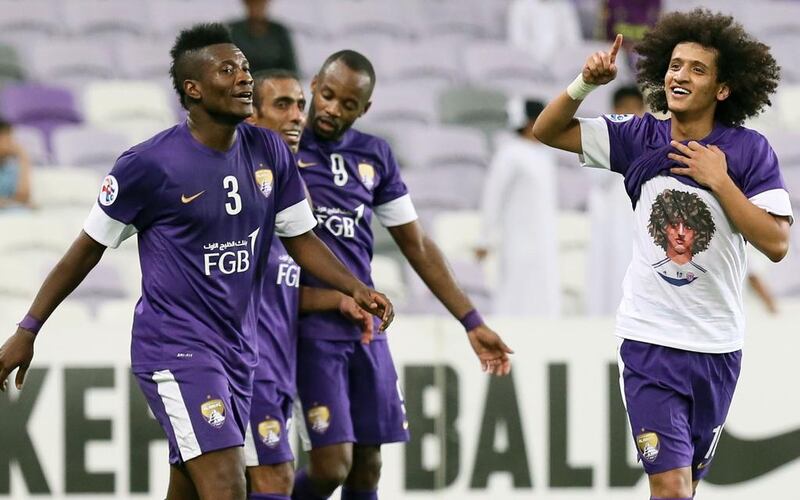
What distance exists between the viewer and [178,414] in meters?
5.09

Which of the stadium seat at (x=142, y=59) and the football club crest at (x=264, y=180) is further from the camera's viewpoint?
the stadium seat at (x=142, y=59)

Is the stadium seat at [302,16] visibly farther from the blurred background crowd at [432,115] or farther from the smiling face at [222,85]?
the smiling face at [222,85]

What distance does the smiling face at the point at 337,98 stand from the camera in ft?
19.9

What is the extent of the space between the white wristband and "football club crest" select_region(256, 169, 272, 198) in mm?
1136

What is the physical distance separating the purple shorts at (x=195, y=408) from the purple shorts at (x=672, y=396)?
1454 millimetres

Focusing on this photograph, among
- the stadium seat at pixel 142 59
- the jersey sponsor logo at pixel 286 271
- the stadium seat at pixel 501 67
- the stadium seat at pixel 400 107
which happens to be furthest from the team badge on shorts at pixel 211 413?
the stadium seat at pixel 501 67

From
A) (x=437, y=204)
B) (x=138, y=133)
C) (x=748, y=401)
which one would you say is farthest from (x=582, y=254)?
(x=138, y=133)

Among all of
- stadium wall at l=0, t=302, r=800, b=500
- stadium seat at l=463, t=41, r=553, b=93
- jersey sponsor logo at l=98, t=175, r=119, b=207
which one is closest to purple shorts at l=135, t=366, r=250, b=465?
jersey sponsor logo at l=98, t=175, r=119, b=207

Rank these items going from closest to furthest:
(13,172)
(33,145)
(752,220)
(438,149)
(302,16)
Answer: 1. (752,220)
2. (13,172)
3. (33,145)
4. (438,149)
5. (302,16)

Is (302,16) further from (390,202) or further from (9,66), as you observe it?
(390,202)

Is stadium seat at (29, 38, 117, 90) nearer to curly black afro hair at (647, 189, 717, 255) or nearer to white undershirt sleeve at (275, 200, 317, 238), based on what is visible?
white undershirt sleeve at (275, 200, 317, 238)

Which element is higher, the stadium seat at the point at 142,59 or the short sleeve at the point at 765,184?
the stadium seat at the point at 142,59

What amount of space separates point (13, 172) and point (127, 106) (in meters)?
1.94

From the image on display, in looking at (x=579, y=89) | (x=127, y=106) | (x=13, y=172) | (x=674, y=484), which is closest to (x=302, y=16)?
(x=127, y=106)
